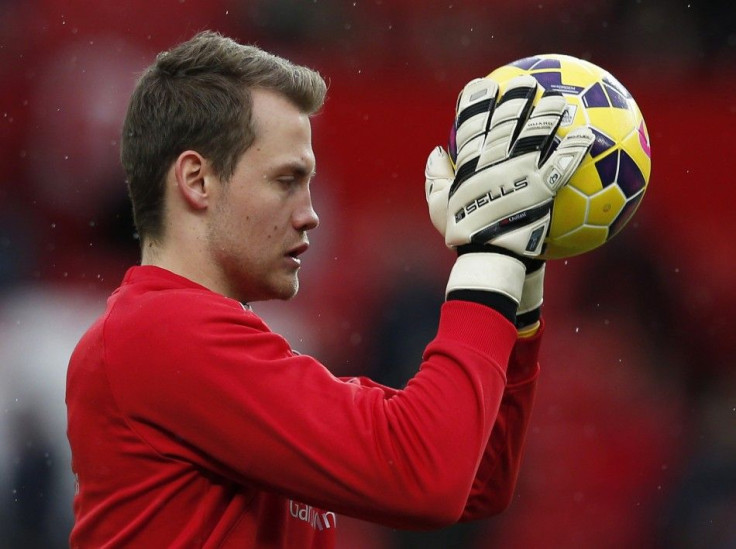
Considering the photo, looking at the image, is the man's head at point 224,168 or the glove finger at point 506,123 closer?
the glove finger at point 506,123

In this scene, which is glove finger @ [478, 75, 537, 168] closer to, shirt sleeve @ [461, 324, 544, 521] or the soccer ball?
the soccer ball

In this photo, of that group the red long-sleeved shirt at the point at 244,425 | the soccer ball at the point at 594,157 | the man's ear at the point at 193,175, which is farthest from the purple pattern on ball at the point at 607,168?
the man's ear at the point at 193,175

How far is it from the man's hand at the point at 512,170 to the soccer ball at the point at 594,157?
0.09 m

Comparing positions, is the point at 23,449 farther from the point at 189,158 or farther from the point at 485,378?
the point at 485,378

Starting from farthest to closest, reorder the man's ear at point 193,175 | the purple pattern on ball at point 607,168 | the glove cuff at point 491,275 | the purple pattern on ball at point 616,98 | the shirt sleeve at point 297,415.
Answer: the purple pattern on ball at point 616,98, the purple pattern on ball at point 607,168, the man's ear at point 193,175, the glove cuff at point 491,275, the shirt sleeve at point 297,415

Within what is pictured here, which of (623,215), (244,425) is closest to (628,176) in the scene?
(623,215)

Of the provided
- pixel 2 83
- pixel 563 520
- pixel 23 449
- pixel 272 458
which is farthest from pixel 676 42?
pixel 272 458

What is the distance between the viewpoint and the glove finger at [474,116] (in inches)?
70.7

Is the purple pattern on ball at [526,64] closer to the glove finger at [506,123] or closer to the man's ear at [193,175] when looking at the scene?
the glove finger at [506,123]

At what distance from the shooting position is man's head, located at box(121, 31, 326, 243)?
1.86 meters

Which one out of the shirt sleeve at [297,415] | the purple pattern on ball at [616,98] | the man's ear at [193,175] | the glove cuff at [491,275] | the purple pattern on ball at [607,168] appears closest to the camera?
the shirt sleeve at [297,415]

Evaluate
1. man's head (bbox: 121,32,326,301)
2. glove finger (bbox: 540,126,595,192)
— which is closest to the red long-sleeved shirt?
man's head (bbox: 121,32,326,301)

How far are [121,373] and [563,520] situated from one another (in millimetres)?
3573

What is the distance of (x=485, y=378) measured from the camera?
167 cm
